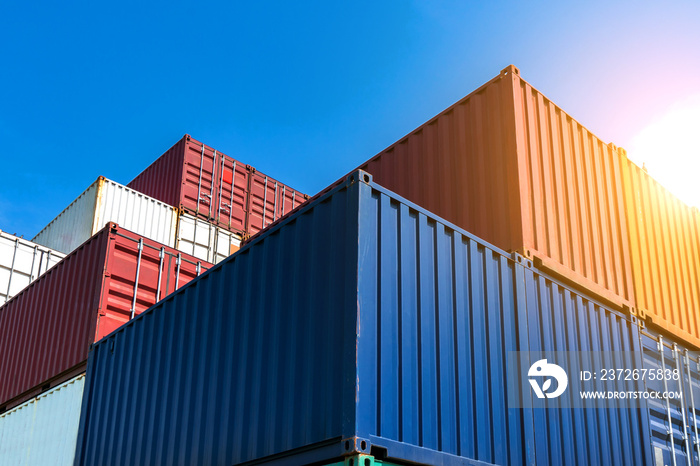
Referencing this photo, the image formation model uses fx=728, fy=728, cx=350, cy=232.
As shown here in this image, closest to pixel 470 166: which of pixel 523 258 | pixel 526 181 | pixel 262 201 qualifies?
pixel 526 181

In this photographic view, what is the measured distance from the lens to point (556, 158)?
28.1ft

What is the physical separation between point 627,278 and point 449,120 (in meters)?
2.90

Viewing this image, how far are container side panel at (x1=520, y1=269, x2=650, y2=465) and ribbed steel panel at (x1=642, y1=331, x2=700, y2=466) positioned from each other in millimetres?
425

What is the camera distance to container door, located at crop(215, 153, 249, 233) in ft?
69.2

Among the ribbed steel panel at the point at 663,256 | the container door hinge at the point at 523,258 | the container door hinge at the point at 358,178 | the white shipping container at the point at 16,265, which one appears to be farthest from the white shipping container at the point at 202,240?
the container door hinge at the point at 358,178

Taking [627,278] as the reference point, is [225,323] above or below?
below

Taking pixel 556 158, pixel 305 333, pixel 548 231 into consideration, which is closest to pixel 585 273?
pixel 548 231

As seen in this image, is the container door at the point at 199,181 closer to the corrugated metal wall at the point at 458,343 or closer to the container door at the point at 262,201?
the container door at the point at 262,201

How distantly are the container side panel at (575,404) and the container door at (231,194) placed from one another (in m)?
14.3

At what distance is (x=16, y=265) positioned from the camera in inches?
637

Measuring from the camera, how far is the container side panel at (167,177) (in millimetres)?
20366

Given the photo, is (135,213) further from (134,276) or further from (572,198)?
(572,198)

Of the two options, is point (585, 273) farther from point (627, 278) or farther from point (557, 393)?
point (557, 393)

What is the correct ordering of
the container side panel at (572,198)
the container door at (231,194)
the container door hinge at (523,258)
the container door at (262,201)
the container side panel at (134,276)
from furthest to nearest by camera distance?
the container door at (262,201), the container door at (231,194), the container side panel at (134,276), the container side panel at (572,198), the container door hinge at (523,258)
